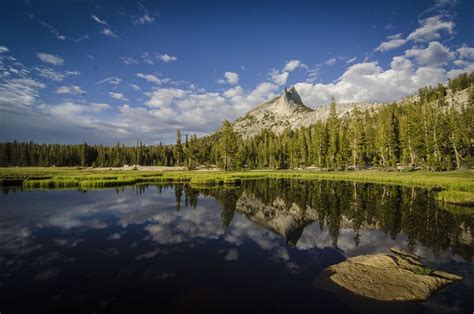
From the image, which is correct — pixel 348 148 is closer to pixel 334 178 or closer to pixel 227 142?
pixel 334 178

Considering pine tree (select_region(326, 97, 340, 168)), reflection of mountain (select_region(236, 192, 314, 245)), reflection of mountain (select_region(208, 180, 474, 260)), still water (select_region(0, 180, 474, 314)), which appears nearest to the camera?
still water (select_region(0, 180, 474, 314))

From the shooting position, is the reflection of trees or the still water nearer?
the still water

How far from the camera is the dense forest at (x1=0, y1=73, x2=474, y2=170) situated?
78625mm

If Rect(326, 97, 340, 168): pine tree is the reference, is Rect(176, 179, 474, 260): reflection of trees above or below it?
below

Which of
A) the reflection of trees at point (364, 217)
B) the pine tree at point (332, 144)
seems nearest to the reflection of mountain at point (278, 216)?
the reflection of trees at point (364, 217)

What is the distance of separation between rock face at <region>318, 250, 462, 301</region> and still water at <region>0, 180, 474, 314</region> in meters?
0.52

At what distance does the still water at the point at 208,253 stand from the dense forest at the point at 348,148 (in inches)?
2231

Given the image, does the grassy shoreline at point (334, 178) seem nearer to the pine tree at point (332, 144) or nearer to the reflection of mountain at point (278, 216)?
the reflection of mountain at point (278, 216)

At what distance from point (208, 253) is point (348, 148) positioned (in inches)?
3698

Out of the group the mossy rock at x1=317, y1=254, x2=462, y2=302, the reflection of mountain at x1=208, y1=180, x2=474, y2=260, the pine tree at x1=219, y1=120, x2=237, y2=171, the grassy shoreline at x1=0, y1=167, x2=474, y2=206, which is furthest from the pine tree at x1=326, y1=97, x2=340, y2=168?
the mossy rock at x1=317, y1=254, x2=462, y2=302

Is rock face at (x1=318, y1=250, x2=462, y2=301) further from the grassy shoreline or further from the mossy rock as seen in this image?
the grassy shoreline

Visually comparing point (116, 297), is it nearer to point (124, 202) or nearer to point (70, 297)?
point (70, 297)

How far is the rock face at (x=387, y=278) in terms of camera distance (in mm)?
11250

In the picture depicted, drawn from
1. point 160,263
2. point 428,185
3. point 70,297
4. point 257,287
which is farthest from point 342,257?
point 428,185
